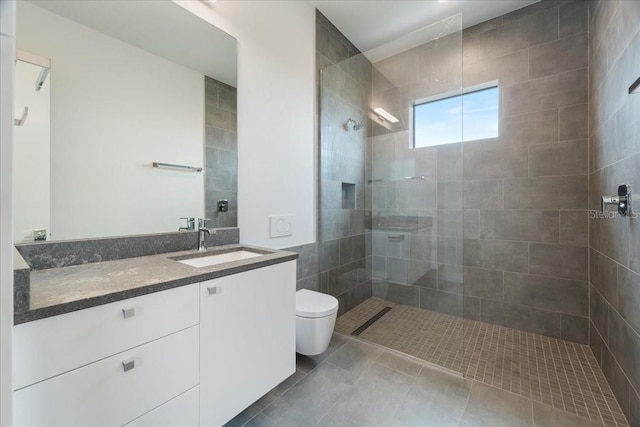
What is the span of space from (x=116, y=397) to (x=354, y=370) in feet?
4.66

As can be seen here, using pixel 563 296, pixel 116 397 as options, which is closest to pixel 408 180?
pixel 563 296

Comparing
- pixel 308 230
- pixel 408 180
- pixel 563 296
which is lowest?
pixel 563 296

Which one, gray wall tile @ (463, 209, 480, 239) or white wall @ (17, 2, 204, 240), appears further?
gray wall tile @ (463, 209, 480, 239)

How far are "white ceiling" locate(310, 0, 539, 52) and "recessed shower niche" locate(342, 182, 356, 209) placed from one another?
1.54 m

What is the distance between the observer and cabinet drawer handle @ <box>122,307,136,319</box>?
2.85 ft

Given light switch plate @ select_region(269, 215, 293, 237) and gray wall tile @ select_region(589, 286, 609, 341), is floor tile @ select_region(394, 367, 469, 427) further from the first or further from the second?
light switch plate @ select_region(269, 215, 293, 237)

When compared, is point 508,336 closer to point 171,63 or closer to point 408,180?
point 408,180

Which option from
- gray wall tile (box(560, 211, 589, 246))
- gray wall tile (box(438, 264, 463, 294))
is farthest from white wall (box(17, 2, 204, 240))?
gray wall tile (box(560, 211, 589, 246))

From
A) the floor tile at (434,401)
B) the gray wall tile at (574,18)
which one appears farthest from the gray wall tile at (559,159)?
the floor tile at (434,401)

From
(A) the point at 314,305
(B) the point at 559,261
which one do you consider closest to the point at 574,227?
(B) the point at 559,261

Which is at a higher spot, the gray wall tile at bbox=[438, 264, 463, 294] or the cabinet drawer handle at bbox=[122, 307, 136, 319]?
the cabinet drawer handle at bbox=[122, 307, 136, 319]

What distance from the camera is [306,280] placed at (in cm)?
226

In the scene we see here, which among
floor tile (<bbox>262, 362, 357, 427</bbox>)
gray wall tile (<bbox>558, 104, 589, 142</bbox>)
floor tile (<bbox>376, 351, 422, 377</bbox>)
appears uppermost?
gray wall tile (<bbox>558, 104, 589, 142</bbox>)

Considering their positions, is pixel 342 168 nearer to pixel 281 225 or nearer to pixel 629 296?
pixel 281 225
